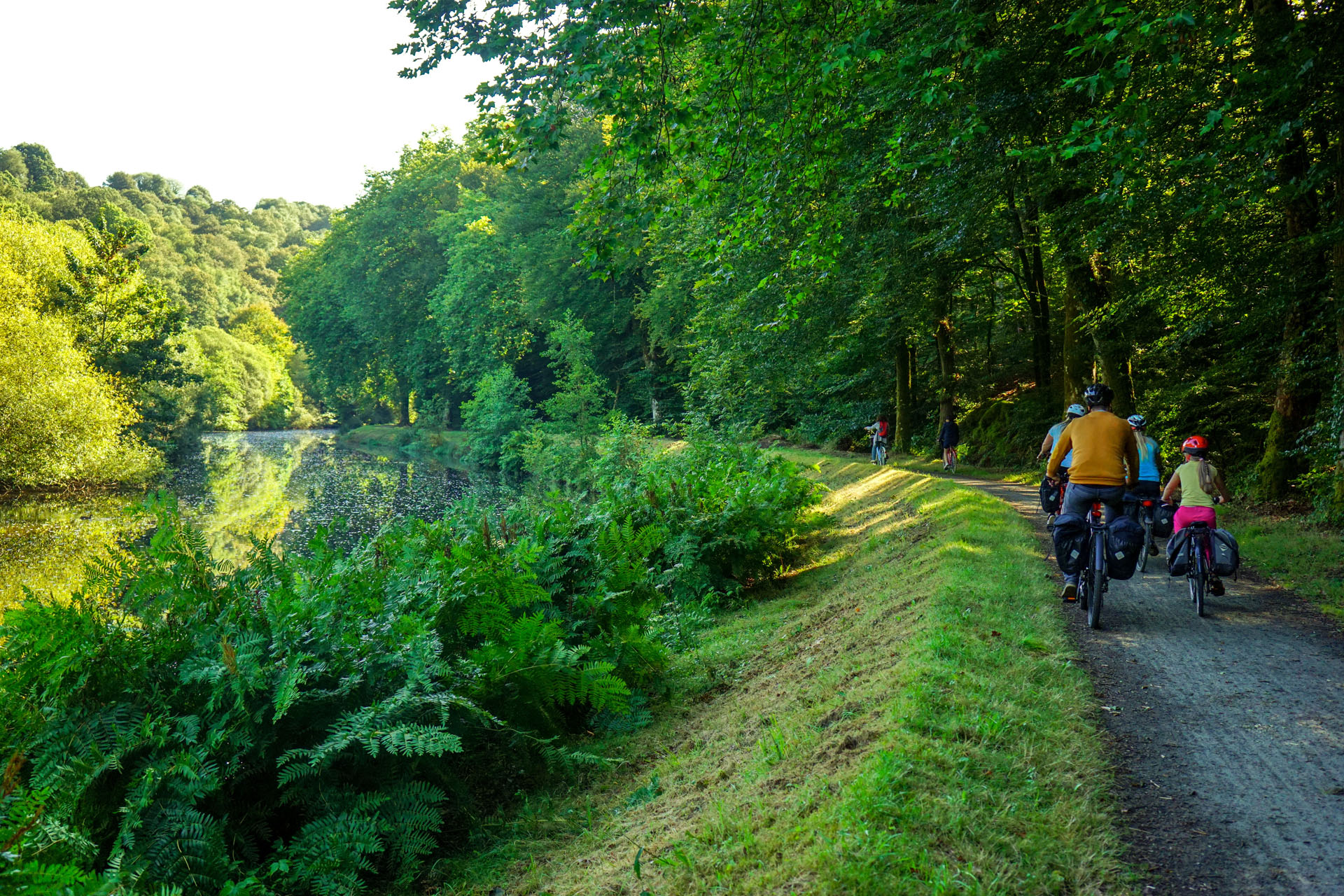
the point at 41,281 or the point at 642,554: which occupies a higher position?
the point at 41,281

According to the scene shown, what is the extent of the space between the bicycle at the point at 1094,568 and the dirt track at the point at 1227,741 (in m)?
0.16

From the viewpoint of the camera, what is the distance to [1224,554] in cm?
749

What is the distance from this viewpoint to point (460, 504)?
7.41 m

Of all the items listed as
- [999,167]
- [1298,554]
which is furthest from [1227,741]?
[999,167]

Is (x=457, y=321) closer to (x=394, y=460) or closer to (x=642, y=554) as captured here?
(x=394, y=460)

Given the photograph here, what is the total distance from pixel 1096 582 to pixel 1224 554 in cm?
185

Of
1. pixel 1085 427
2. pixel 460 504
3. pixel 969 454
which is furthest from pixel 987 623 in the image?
pixel 969 454

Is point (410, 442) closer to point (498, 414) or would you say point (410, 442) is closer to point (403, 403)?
point (403, 403)

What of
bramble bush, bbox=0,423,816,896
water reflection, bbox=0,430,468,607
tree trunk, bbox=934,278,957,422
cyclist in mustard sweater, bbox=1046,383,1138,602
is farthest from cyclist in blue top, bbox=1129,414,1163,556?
tree trunk, bbox=934,278,957,422

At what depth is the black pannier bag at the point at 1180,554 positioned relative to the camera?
776 centimetres

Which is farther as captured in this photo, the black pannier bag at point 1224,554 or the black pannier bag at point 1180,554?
the black pannier bag at point 1180,554

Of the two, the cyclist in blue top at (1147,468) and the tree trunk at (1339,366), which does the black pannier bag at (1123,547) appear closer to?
the cyclist in blue top at (1147,468)

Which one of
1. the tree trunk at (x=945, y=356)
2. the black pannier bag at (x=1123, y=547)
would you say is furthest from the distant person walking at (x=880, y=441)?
the black pannier bag at (x=1123, y=547)

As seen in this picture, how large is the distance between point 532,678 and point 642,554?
2.37 m
